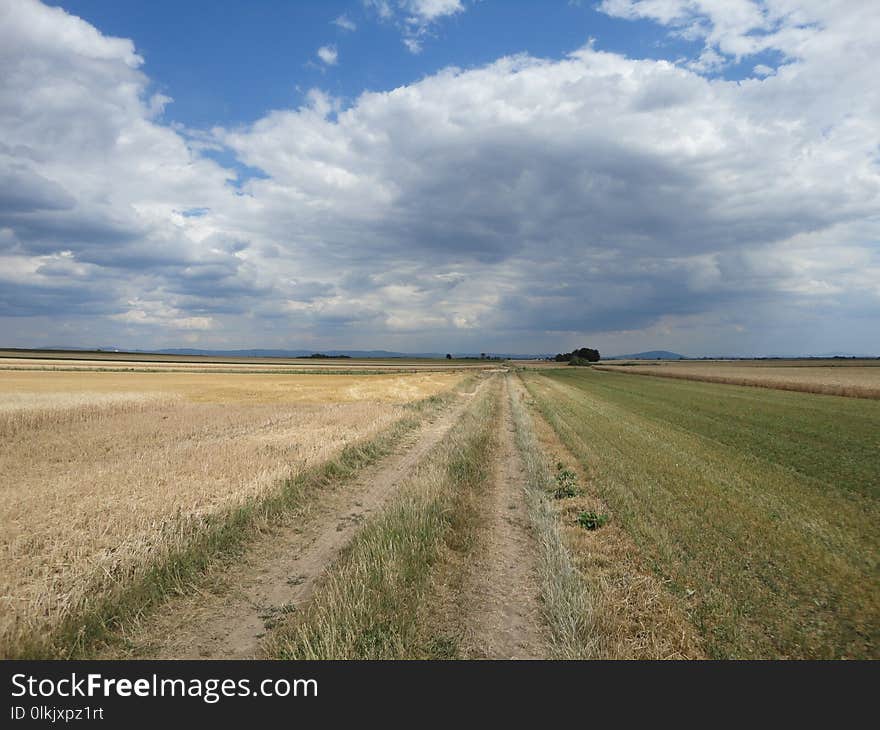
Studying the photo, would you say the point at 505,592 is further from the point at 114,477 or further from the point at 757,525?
the point at 114,477

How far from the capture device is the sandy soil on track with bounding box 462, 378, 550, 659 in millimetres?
5594

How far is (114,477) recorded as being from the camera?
40.2 feet

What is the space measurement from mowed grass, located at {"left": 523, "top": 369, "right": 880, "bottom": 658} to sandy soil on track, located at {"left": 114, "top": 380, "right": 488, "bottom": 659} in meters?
5.55

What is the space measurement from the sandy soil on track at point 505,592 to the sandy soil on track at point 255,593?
2.57m

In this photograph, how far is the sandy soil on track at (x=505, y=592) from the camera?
5594 millimetres

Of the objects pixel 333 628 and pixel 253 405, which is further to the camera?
pixel 253 405

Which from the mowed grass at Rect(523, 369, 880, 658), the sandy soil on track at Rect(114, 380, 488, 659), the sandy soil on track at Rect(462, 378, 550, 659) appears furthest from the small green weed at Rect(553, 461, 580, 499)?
the sandy soil on track at Rect(114, 380, 488, 659)

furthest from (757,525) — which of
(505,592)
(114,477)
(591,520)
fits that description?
(114,477)

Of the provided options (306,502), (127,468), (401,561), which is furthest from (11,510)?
(401,561)

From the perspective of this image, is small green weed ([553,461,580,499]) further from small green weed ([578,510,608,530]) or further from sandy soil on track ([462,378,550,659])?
small green weed ([578,510,608,530])

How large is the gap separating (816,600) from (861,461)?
41.5ft

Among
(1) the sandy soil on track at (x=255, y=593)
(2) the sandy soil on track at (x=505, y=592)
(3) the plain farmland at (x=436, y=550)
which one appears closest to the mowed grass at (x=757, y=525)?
(3) the plain farmland at (x=436, y=550)
